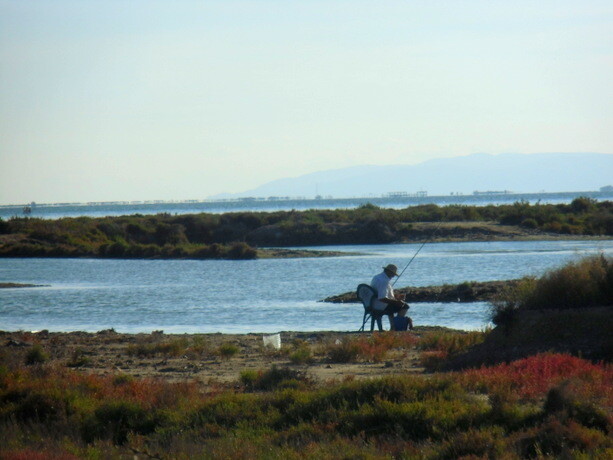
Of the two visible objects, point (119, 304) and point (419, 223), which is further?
point (419, 223)

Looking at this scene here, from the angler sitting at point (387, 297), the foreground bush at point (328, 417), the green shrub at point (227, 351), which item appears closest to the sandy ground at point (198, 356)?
the green shrub at point (227, 351)

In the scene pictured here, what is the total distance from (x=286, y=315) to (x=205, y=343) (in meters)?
8.05

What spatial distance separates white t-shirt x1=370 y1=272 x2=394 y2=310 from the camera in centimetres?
2091

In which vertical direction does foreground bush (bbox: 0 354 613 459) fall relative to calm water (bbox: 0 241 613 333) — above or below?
above

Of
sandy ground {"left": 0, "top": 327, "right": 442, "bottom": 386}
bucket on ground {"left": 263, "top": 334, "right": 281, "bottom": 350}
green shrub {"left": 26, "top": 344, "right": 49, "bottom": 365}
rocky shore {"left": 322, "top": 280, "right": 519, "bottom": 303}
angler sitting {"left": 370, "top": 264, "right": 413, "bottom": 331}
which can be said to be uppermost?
angler sitting {"left": 370, "top": 264, "right": 413, "bottom": 331}

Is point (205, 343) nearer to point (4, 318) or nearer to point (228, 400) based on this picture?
point (228, 400)

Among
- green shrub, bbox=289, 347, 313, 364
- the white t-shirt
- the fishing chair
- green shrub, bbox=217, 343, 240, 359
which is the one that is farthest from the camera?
the fishing chair

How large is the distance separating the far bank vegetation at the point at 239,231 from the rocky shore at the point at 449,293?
26.2 metres

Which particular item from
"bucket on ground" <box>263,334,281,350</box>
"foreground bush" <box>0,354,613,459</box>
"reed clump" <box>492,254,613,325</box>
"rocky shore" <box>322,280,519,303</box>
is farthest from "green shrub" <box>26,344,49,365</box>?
"rocky shore" <box>322,280,519,303</box>

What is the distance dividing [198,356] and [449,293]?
1476 cm

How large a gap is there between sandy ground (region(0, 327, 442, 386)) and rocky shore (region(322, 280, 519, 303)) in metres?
8.28

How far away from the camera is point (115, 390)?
12977mm

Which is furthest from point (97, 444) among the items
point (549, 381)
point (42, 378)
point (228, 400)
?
point (549, 381)

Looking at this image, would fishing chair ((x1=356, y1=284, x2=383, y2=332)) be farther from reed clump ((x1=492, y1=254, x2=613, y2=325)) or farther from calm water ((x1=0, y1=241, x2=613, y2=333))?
reed clump ((x1=492, y1=254, x2=613, y2=325))
